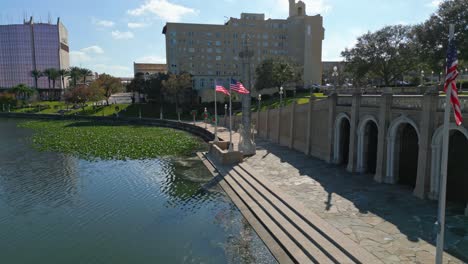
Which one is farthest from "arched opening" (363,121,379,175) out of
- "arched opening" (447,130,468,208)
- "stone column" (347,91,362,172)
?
"arched opening" (447,130,468,208)

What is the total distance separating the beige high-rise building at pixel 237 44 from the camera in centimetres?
9431

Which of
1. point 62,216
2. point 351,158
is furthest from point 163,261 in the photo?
point 351,158

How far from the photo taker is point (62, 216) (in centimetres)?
1855

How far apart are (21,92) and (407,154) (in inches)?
4965

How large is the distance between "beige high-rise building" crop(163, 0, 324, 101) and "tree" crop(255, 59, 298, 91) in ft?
70.6

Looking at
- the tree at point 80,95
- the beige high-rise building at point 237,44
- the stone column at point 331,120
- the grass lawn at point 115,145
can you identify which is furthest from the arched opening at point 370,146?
the tree at point 80,95

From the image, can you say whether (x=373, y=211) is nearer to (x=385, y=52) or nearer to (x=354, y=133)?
(x=354, y=133)

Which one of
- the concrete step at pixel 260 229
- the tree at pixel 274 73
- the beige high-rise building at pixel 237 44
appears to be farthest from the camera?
the beige high-rise building at pixel 237 44

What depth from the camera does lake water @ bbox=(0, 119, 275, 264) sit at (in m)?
14.2

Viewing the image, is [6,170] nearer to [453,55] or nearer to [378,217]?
[378,217]

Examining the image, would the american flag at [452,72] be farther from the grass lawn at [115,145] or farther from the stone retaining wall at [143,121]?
the stone retaining wall at [143,121]

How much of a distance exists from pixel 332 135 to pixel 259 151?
8.21 m

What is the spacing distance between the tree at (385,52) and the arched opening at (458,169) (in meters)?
41.1

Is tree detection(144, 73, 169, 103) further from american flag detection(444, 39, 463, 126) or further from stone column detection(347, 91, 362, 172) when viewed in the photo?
american flag detection(444, 39, 463, 126)
